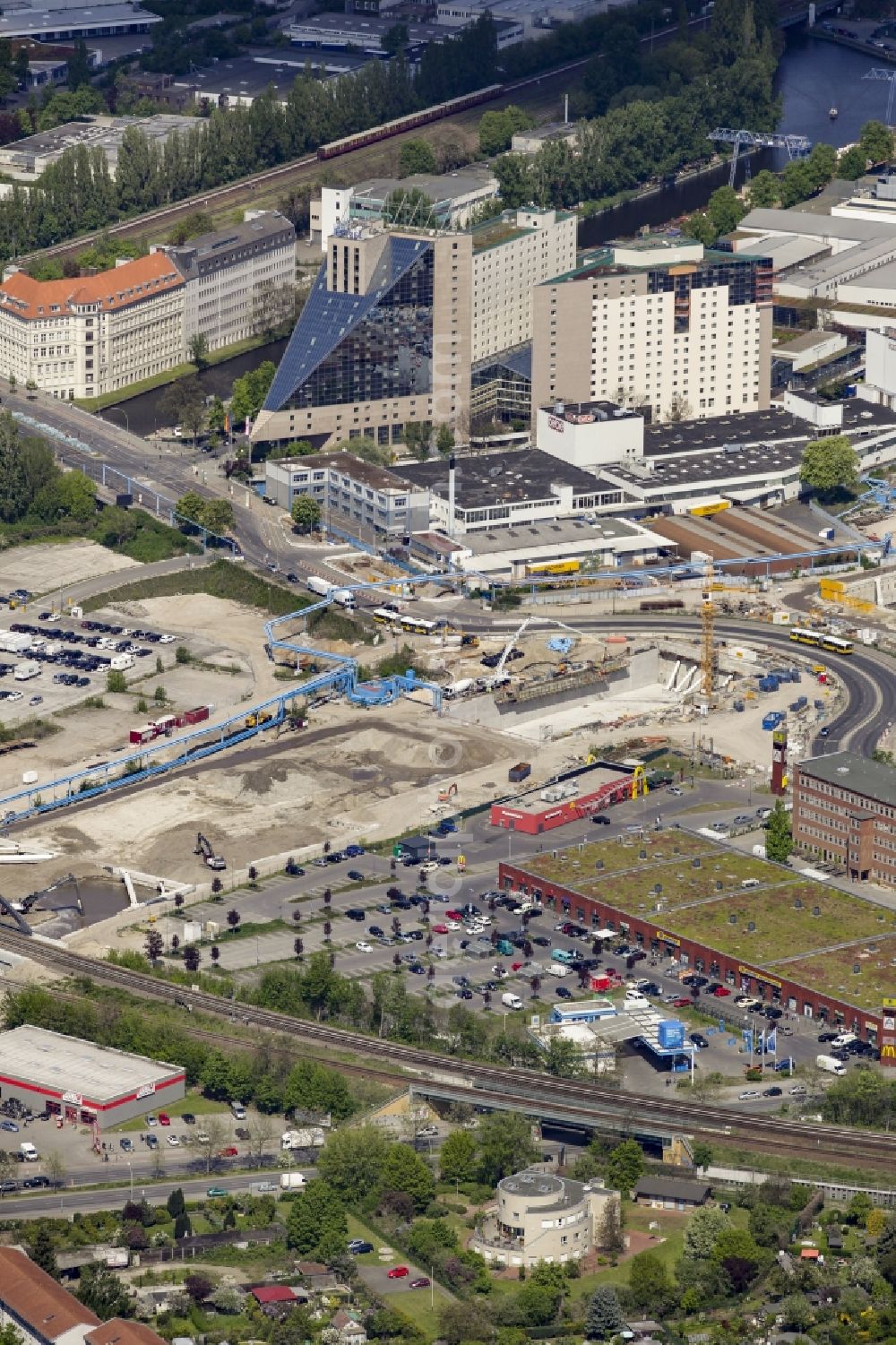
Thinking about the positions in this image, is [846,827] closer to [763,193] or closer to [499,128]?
[763,193]

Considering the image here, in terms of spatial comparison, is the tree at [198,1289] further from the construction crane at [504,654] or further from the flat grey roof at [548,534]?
the flat grey roof at [548,534]

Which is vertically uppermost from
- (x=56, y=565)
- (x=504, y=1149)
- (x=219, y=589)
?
(x=504, y=1149)

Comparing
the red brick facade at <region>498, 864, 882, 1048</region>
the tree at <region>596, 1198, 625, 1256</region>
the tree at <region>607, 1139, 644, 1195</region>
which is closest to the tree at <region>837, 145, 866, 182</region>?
the red brick facade at <region>498, 864, 882, 1048</region>

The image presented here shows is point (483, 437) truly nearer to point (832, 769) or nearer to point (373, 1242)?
point (832, 769)

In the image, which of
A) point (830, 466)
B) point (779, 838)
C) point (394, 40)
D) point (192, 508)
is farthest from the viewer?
point (394, 40)

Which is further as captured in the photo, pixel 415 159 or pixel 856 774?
pixel 415 159

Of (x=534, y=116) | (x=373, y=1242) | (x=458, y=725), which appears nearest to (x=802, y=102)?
(x=534, y=116)

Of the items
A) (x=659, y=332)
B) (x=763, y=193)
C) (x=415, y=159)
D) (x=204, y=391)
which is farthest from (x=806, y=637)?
(x=415, y=159)
